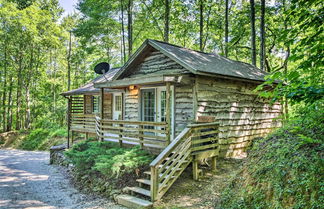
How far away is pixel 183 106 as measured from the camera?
8.09 metres

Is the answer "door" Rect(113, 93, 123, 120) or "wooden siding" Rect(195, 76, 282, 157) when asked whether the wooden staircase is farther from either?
"door" Rect(113, 93, 123, 120)

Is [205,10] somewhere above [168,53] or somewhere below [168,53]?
above

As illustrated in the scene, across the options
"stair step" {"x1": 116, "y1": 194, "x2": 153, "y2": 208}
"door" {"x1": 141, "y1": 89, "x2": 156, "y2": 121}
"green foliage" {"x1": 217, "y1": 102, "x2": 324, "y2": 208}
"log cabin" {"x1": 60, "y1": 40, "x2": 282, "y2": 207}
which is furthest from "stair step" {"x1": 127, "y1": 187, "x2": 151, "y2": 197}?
"door" {"x1": 141, "y1": 89, "x2": 156, "y2": 121}

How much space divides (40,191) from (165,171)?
14.9ft

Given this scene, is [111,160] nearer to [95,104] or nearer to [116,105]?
[116,105]

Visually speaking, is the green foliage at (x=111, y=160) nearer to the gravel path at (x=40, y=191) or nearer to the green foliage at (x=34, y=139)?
the gravel path at (x=40, y=191)

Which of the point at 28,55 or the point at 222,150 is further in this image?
the point at 28,55

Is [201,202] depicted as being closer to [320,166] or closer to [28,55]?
[320,166]

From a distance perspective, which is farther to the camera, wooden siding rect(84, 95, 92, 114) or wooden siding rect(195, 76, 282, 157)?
wooden siding rect(84, 95, 92, 114)

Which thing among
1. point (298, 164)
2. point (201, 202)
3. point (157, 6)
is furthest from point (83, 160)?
point (157, 6)

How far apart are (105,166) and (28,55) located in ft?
58.0

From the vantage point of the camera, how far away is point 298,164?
4012 mm

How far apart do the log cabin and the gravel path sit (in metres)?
1.37

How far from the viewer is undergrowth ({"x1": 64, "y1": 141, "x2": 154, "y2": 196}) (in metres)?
6.65
